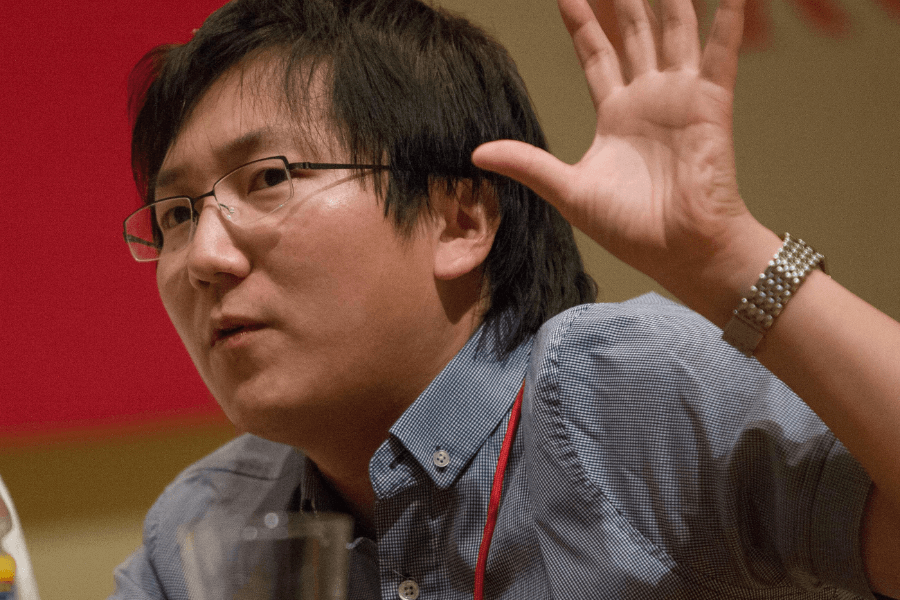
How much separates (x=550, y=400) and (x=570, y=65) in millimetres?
875

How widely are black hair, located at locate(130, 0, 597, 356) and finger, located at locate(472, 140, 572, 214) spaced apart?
1.06 ft

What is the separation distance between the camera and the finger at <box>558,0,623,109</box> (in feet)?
2.41

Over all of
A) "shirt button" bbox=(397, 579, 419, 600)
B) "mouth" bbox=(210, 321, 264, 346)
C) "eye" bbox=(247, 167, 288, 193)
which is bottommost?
"shirt button" bbox=(397, 579, 419, 600)

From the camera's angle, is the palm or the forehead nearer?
the palm

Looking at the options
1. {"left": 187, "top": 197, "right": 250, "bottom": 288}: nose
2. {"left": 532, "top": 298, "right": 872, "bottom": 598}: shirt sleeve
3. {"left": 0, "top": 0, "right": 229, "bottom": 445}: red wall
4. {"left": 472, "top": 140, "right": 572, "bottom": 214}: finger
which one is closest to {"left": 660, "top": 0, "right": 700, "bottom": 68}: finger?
{"left": 472, "top": 140, "right": 572, "bottom": 214}: finger

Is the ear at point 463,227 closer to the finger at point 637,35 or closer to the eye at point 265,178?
the eye at point 265,178

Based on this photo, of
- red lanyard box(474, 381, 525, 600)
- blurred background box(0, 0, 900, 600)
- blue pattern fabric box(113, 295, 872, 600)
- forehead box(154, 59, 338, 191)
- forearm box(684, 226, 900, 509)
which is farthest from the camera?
blurred background box(0, 0, 900, 600)

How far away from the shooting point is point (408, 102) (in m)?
1.05

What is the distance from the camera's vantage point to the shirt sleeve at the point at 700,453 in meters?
0.68

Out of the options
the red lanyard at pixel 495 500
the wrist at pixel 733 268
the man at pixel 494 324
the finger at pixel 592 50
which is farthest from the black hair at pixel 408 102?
the wrist at pixel 733 268

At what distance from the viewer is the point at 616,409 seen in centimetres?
82

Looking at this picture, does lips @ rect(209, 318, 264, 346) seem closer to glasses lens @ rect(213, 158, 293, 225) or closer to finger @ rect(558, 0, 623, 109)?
glasses lens @ rect(213, 158, 293, 225)

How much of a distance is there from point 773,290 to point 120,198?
1.41m

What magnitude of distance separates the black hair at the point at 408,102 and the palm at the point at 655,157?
0.34 meters
